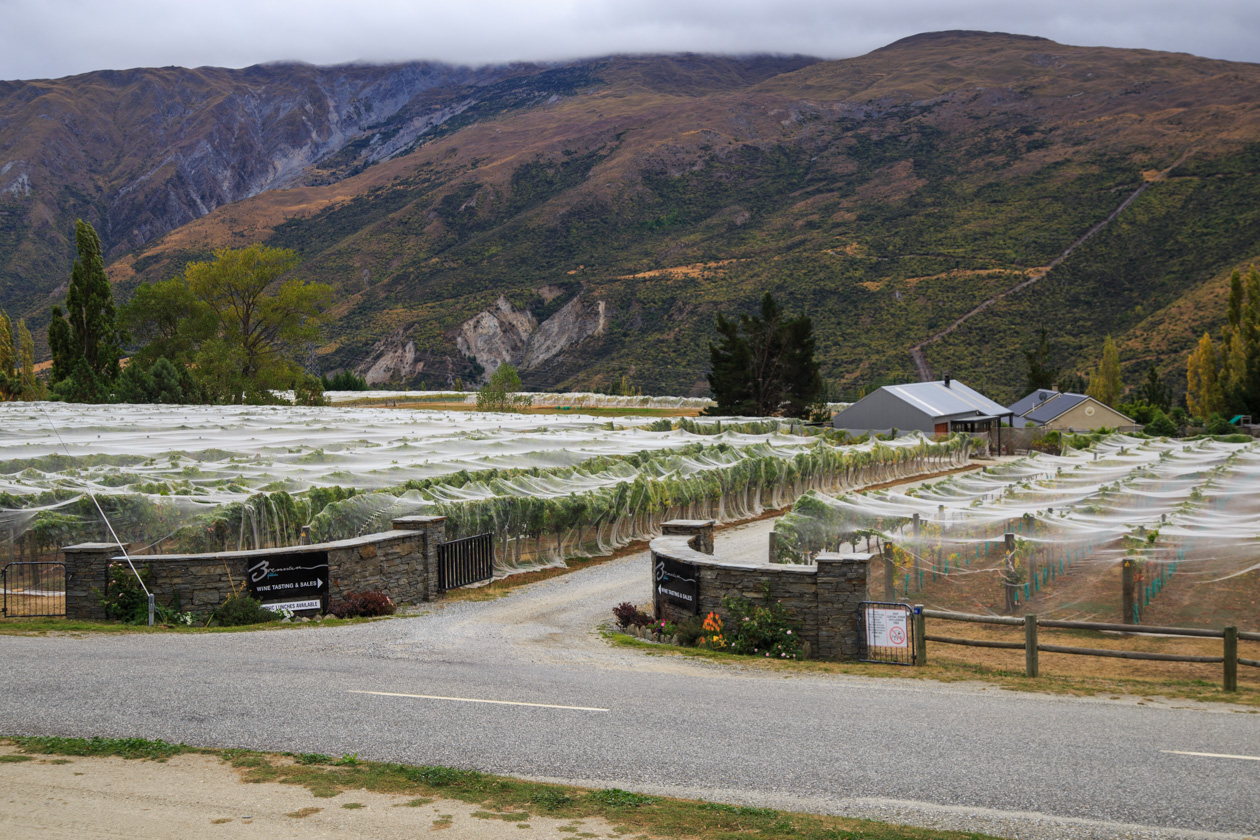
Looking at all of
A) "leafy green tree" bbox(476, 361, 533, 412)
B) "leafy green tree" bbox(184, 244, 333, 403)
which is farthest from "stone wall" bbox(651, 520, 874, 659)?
"leafy green tree" bbox(184, 244, 333, 403)

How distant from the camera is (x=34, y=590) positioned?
54.3 ft

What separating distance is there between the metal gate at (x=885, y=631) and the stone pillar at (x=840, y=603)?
90mm

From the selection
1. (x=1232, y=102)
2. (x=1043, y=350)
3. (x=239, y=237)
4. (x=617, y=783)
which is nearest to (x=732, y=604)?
(x=617, y=783)

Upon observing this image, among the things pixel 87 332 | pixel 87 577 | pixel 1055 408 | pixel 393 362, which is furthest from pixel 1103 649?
pixel 393 362

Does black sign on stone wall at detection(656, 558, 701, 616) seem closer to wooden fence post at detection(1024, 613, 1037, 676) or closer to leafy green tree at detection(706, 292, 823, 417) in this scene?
wooden fence post at detection(1024, 613, 1037, 676)

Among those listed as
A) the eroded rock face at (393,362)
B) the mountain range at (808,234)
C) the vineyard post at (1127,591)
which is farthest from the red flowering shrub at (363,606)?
the eroded rock face at (393,362)

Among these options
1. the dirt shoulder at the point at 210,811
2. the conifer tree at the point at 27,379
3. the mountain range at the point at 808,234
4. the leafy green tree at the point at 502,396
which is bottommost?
the dirt shoulder at the point at 210,811

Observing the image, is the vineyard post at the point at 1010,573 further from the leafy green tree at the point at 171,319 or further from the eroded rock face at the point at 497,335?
the eroded rock face at the point at 497,335

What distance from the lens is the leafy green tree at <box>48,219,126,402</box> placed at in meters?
53.1

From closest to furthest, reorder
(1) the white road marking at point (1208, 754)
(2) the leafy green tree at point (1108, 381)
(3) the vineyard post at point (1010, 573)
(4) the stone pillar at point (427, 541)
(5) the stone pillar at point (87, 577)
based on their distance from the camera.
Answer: (1) the white road marking at point (1208, 754), (5) the stone pillar at point (87, 577), (3) the vineyard post at point (1010, 573), (4) the stone pillar at point (427, 541), (2) the leafy green tree at point (1108, 381)

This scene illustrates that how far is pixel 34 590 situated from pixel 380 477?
26.2 ft

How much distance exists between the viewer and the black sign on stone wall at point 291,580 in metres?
14.7

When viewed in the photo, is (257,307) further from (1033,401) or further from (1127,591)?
(1127,591)

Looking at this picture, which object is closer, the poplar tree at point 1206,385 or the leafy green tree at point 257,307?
the poplar tree at point 1206,385
